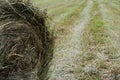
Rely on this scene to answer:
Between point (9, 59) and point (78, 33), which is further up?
point (9, 59)

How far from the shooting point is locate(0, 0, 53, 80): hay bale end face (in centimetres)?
739

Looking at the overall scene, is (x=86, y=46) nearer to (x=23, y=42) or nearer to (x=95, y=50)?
(x=95, y=50)

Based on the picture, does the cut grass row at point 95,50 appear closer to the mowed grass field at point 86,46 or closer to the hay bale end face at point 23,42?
the mowed grass field at point 86,46

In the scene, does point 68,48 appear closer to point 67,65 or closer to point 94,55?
point 94,55

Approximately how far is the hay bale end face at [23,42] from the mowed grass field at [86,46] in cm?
51

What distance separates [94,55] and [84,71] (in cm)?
218

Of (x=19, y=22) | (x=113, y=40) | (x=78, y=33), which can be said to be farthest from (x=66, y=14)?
(x=19, y=22)

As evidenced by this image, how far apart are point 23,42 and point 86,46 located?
305 inches

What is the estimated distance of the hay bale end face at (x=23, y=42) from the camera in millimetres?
7391

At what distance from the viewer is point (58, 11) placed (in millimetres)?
27203

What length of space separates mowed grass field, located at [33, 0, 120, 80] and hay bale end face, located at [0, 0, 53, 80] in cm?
51

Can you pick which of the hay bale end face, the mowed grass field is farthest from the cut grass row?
the hay bale end face

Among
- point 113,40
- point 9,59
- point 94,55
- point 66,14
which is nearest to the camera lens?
point 9,59

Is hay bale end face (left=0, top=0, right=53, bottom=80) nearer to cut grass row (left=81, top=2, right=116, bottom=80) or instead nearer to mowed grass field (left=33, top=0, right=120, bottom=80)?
mowed grass field (left=33, top=0, right=120, bottom=80)
